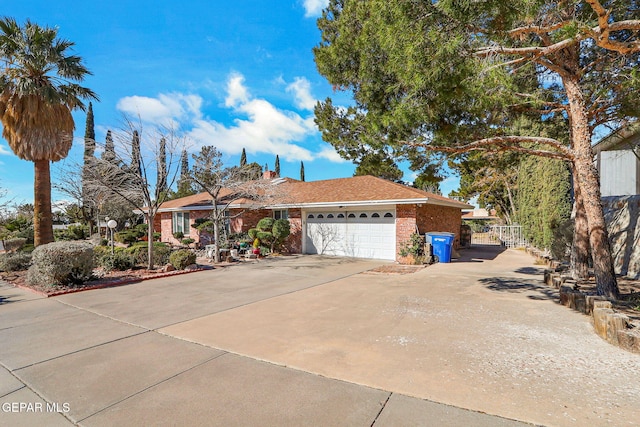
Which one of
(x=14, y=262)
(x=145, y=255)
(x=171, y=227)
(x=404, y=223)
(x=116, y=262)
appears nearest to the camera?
(x=14, y=262)

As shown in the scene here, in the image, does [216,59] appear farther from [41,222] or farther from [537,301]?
[537,301]

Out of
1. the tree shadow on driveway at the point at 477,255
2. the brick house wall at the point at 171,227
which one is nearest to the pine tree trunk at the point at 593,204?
the tree shadow on driveway at the point at 477,255

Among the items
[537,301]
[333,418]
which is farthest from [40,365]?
[537,301]

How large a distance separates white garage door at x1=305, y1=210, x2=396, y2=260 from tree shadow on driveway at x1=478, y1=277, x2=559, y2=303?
4930mm

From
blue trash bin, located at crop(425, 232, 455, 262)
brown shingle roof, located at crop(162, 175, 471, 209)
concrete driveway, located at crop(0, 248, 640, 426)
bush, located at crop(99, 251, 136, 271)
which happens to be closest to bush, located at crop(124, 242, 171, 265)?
bush, located at crop(99, 251, 136, 271)

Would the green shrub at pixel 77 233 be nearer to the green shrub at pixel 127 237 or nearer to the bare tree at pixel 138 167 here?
the green shrub at pixel 127 237

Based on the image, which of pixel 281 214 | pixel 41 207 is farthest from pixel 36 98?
pixel 281 214

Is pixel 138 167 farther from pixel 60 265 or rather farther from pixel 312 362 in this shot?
pixel 312 362

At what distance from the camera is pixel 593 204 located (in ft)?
20.9

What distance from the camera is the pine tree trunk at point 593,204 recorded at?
6273 millimetres

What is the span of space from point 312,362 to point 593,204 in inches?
256

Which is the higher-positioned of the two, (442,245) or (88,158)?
(88,158)

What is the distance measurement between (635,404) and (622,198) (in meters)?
10.0

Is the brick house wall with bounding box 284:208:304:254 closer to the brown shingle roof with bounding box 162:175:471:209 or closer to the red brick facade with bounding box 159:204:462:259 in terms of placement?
the red brick facade with bounding box 159:204:462:259
